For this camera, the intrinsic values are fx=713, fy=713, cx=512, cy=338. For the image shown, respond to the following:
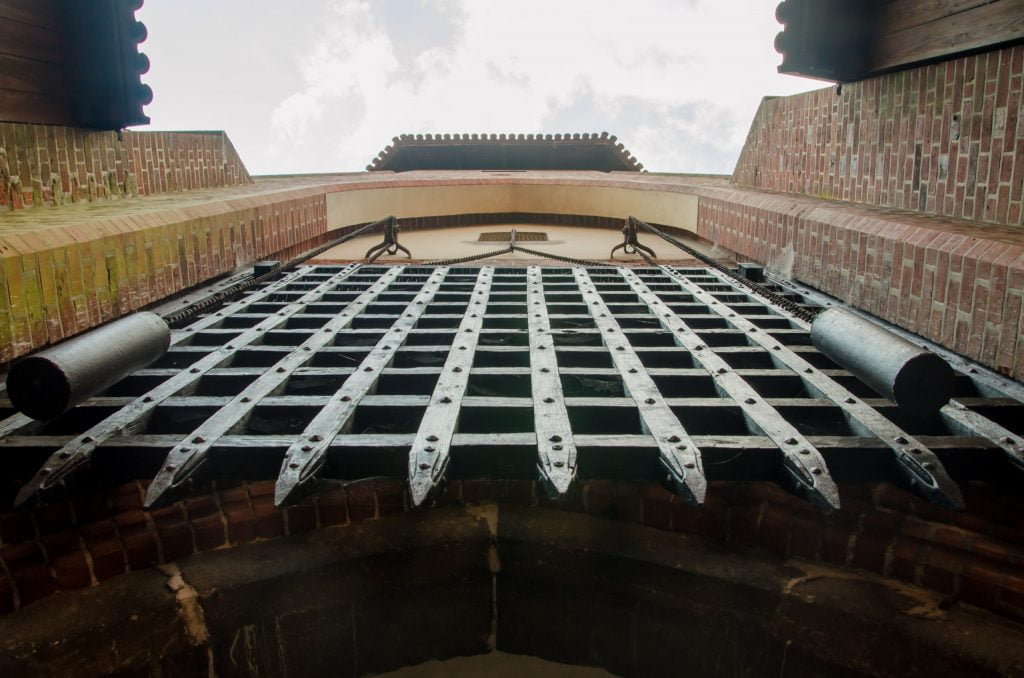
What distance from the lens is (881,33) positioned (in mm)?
4875

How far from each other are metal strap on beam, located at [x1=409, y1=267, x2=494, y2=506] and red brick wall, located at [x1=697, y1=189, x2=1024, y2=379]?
2156 mm

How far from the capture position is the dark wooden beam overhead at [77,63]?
189 inches

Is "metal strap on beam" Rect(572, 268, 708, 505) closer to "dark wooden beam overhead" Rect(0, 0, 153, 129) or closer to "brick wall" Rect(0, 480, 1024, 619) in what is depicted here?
"brick wall" Rect(0, 480, 1024, 619)

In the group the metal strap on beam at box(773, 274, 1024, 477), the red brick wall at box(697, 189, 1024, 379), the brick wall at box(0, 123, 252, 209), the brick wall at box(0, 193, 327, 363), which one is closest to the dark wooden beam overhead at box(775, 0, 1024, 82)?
the red brick wall at box(697, 189, 1024, 379)

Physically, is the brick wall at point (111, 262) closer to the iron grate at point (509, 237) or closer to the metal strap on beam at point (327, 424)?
the metal strap on beam at point (327, 424)

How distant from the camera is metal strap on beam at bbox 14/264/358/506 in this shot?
7.23 feet

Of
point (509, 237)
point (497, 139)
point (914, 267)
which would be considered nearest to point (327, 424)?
point (914, 267)

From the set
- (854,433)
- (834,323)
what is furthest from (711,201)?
(854,433)

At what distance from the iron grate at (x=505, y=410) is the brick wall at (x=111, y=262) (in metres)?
0.40

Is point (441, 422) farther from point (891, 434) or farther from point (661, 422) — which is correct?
point (891, 434)

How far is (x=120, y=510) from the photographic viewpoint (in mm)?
2588

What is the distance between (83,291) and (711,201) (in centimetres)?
528

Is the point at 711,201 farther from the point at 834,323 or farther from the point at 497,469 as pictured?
the point at 497,469

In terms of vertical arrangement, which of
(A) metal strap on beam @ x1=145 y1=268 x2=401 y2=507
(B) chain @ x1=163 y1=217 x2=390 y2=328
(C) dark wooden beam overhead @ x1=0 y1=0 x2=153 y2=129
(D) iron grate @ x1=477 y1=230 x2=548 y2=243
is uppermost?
(C) dark wooden beam overhead @ x1=0 y1=0 x2=153 y2=129
